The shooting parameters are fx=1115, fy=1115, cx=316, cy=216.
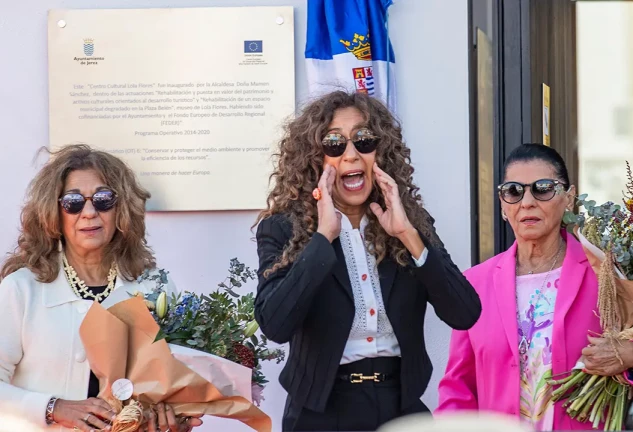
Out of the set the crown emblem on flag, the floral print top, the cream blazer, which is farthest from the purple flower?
the crown emblem on flag

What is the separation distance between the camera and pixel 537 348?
4164 mm

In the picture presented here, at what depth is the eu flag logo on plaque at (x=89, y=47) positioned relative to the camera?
18.3 ft

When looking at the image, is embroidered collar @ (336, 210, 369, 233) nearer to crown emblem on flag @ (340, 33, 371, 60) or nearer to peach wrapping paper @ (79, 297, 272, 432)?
peach wrapping paper @ (79, 297, 272, 432)

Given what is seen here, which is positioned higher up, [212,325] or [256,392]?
[212,325]

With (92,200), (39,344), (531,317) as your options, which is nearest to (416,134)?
(531,317)

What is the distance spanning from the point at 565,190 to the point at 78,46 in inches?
101

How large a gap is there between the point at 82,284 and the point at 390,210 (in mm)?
1325

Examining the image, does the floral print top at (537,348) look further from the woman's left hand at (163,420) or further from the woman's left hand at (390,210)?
the woman's left hand at (163,420)

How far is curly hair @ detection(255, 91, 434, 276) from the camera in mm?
3865

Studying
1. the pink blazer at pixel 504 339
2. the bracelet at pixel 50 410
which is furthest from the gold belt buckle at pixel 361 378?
the bracelet at pixel 50 410

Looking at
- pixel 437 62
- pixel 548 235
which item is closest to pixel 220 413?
pixel 548 235

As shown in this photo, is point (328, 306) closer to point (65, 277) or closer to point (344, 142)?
point (344, 142)

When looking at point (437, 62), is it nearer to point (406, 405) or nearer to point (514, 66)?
point (514, 66)

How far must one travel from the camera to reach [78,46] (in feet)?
18.3
